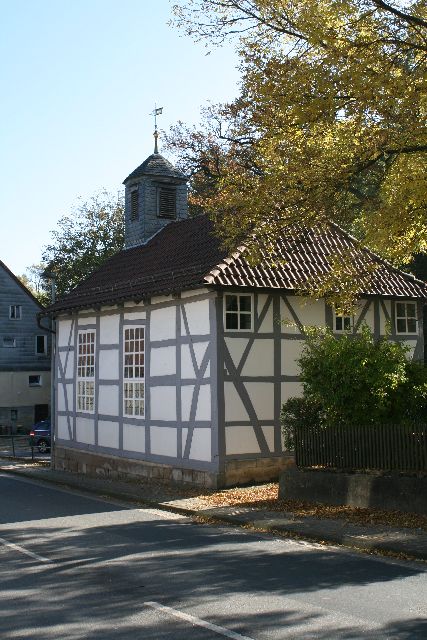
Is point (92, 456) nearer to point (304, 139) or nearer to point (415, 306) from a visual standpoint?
point (415, 306)

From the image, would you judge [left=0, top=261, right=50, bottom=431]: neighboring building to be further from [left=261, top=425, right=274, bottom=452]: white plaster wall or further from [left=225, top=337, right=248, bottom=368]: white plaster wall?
[left=225, top=337, right=248, bottom=368]: white plaster wall

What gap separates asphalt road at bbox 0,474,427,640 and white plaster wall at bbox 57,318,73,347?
12872 mm

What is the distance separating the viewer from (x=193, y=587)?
825 cm

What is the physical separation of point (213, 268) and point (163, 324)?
289cm

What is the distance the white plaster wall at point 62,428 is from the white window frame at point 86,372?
3.73ft

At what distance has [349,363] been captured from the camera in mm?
14414

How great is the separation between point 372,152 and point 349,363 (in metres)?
4.08

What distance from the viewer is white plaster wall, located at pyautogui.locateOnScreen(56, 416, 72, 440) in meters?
25.2

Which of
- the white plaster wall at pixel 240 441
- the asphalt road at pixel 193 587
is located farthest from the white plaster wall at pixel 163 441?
the asphalt road at pixel 193 587

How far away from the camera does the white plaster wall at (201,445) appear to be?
17562 mm

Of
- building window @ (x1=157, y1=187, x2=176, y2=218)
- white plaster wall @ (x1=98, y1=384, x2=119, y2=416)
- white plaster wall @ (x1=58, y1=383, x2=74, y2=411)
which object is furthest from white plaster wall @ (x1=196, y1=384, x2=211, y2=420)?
building window @ (x1=157, y1=187, x2=176, y2=218)

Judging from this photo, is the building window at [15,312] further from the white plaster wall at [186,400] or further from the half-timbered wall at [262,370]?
the half-timbered wall at [262,370]

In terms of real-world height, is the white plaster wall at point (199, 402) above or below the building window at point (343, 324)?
below

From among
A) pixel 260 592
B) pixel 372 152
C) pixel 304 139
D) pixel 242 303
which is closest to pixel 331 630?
pixel 260 592
